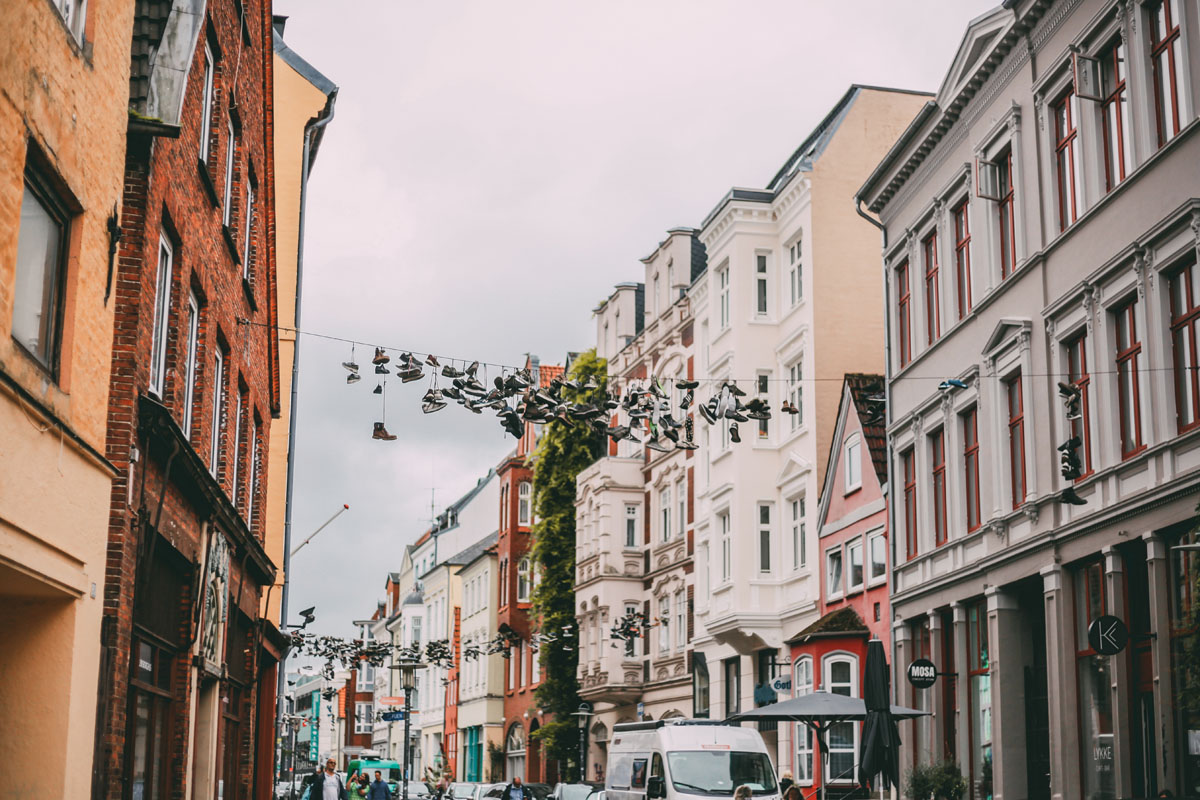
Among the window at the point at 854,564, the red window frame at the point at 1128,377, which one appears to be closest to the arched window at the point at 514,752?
the window at the point at 854,564

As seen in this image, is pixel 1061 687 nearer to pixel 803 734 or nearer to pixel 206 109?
pixel 803 734

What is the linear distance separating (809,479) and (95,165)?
26146mm

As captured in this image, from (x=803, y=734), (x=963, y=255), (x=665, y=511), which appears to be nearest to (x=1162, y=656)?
(x=963, y=255)

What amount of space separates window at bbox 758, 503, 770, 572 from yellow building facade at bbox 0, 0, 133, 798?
27.2 meters

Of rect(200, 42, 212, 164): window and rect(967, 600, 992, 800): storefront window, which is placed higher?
rect(200, 42, 212, 164): window

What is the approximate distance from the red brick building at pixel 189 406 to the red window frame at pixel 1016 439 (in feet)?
39.4

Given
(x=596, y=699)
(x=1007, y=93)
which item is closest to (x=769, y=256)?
(x=1007, y=93)

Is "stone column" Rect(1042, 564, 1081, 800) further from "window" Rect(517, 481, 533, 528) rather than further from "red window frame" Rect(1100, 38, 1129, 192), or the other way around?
"window" Rect(517, 481, 533, 528)

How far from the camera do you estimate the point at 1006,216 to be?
24.2 meters

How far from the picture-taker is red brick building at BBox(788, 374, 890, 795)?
100 ft

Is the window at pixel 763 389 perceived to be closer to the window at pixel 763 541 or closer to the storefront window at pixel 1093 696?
the window at pixel 763 541

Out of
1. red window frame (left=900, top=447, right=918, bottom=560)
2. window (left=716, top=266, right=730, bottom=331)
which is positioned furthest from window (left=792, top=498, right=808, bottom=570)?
red window frame (left=900, top=447, right=918, bottom=560)

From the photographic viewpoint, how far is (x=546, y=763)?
58.9 metres

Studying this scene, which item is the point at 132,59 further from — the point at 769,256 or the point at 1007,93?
the point at 769,256
